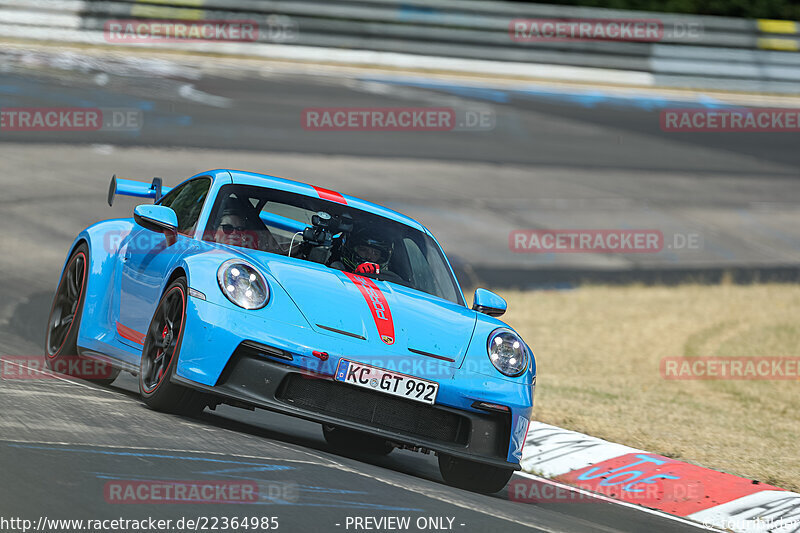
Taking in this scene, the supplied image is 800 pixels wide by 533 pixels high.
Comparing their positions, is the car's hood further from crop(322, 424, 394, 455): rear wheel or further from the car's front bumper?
crop(322, 424, 394, 455): rear wheel

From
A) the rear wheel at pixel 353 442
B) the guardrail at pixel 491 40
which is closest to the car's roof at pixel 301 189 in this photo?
the rear wheel at pixel 353 442

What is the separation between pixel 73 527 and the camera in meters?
3.99

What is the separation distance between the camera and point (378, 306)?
5973mm

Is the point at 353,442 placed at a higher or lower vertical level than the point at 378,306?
lower

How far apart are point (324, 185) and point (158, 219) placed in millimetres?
9323

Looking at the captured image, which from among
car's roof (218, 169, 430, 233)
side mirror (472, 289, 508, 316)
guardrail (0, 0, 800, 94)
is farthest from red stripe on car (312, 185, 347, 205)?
guardrail (0, 0, 800, 94)

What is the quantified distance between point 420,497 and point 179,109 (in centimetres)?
1412

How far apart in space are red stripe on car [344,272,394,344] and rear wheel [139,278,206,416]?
905mm

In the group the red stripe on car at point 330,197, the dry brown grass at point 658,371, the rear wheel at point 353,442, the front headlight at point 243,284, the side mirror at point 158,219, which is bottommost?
the rear wheel at point 353,442

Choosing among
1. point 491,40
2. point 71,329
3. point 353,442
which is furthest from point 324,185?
point 353,442

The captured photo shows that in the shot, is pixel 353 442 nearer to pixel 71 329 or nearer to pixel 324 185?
pixel 71 329

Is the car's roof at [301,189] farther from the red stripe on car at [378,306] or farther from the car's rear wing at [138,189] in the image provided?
the car's rear wing at [138,189]

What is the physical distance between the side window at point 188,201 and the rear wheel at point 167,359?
0.76 metres

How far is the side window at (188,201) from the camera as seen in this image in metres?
6.86
